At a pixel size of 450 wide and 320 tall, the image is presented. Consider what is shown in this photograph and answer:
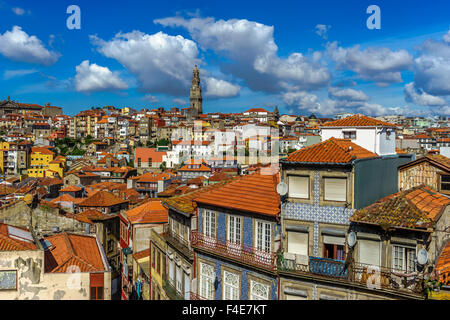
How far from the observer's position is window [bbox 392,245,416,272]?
36.8 ft

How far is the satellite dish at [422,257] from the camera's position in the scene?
1043cm

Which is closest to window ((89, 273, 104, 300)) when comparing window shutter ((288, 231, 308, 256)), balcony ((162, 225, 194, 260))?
balcony ((162, 225, 194, 260))

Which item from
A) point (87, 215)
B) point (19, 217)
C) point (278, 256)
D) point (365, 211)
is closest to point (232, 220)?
point (278, 256)

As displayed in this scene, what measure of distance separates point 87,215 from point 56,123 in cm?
15418

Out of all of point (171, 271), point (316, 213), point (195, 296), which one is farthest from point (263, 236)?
point (171, 271)

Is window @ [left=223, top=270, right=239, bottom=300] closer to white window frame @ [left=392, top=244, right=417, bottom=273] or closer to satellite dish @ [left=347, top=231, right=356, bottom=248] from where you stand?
satellite dish @ [left=347, top=231, right=356, bottom=248]

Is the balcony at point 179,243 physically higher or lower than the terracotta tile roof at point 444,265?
lower

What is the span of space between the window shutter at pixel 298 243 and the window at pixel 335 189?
60.5 inches

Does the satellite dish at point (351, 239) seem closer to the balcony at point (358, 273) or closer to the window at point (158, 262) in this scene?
the balcony at point (358, 273)

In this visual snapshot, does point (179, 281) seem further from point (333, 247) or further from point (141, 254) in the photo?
point (141, 254)

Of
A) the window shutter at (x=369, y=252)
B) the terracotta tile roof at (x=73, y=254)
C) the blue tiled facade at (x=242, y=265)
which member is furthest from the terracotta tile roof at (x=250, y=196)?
the terracotta tile roof at (x=73, y=254)
